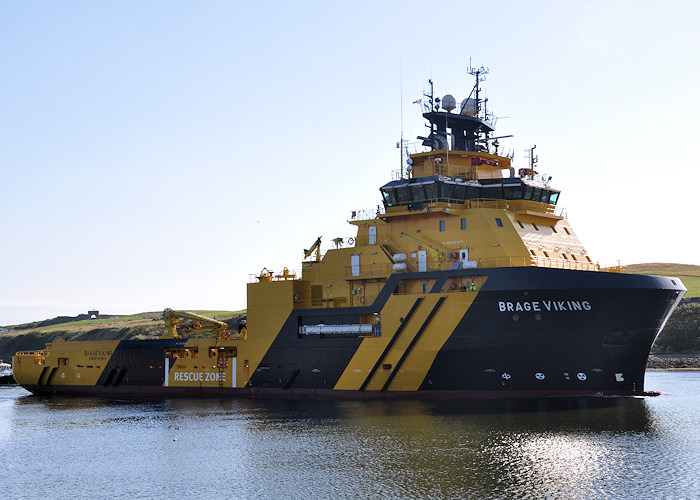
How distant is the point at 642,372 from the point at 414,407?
9.91 metres

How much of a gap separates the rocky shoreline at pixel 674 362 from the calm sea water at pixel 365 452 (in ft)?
110

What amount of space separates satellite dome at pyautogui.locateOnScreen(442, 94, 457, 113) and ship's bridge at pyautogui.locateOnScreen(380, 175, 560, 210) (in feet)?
17.7

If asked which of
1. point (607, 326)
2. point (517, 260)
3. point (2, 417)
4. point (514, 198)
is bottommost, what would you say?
A: point (2, 417)

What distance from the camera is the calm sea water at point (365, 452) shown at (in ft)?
63.3

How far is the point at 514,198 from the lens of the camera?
3534 centimetres

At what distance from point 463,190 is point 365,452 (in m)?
16.4

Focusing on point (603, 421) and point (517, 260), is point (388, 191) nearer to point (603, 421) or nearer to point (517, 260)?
point (517, 260)

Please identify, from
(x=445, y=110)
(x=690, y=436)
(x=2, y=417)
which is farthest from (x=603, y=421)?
(x=2, y=417)

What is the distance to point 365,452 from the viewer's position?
22.9 meters

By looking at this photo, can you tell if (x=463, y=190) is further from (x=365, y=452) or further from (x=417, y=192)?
(x=365, y=452)

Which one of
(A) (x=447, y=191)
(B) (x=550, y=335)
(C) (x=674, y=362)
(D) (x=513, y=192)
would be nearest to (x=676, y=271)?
(C) (x=674, y=362)

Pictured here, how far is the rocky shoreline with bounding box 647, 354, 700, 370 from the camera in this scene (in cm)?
6444

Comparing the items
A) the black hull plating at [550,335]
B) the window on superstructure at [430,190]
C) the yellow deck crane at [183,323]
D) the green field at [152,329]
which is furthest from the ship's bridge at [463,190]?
the green field at [152,329]

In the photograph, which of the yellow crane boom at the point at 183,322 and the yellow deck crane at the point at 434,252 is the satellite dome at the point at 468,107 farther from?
the yellow crane boom at the point at 183,322
